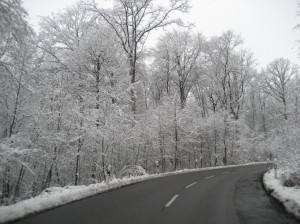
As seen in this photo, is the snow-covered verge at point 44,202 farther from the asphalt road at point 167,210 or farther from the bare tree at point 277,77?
the bare tree at point 277,77

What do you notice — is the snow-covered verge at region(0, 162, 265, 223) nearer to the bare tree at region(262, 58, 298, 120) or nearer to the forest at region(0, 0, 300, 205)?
the forest at region(0, 0, 300, 205)

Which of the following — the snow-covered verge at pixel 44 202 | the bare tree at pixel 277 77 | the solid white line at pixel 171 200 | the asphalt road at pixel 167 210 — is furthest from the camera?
the bare tree at pixel 277 77

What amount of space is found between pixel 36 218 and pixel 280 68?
44073 mm

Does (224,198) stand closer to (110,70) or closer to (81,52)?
(110,70)

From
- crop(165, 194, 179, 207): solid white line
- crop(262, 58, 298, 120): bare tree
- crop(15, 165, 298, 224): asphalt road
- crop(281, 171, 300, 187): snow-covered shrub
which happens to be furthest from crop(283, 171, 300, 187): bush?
crop(262, 58, 298, 120): bare tree

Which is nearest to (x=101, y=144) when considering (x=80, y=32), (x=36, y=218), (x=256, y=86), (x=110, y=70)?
(x=110, y=70)

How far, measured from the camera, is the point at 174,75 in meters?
35.8

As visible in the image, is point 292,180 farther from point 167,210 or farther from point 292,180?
point 167,210

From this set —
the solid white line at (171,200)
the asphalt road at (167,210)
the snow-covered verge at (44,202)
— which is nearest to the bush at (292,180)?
the asphalt road at (167,210)

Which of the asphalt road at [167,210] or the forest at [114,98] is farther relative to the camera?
the forest at [114,98]

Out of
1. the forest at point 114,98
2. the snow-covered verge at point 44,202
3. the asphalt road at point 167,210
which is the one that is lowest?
the asphalt road at point 167,210

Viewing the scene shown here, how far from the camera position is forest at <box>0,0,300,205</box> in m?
11.4

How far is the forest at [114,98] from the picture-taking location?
11414 mm

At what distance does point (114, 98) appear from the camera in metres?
18.9
